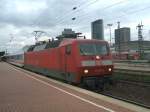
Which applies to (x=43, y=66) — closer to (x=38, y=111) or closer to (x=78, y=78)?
(x=78, y=78)

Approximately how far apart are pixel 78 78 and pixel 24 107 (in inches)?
290

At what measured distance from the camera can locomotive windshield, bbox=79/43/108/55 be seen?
764 inches

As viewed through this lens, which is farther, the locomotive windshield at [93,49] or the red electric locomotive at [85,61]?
the locomotive windshield at [93,49]

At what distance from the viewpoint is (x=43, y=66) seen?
95.6 feet

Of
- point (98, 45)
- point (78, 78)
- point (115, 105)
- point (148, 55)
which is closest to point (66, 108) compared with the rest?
point (115, 105)

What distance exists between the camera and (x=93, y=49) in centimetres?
1964

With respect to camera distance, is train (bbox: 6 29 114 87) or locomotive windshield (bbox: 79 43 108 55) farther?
locomotive windshield (bbox: 79 43 108 55)

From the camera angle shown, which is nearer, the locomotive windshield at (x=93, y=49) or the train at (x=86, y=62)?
the train at (x=86, y=62)

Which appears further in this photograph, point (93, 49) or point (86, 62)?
point (93, 49)

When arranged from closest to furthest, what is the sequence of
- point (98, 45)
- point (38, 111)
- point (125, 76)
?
point (38, 111) → point (98, 45) → point (125, 76)

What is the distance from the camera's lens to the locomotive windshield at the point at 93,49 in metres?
19.4

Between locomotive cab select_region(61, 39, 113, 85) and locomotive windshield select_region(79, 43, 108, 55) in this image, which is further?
locomotive windshield select_region(79, 43, 108, 55)

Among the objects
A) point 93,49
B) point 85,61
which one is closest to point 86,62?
point 85,61

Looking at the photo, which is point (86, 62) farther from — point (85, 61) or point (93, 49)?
point (93, 49)
